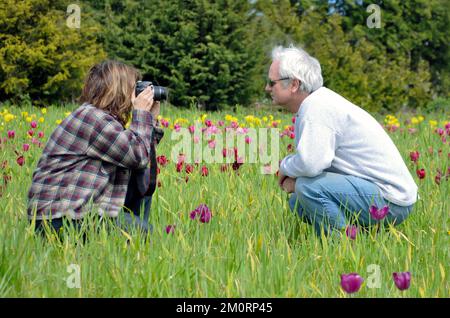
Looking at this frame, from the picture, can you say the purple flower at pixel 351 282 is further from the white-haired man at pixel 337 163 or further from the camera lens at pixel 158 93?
the camera lens at pixel 158 93

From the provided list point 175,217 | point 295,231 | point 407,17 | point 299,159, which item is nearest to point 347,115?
point 299,159

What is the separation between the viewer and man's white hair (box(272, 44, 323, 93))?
11.3 feet

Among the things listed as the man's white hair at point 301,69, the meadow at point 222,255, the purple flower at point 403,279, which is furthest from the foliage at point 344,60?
the purple flower at point 403,279

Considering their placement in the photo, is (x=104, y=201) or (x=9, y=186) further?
(x=9, y=186)

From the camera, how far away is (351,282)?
2.22 m

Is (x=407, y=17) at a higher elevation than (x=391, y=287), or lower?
higher

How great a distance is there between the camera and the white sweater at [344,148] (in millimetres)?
3232

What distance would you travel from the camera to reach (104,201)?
3141mm

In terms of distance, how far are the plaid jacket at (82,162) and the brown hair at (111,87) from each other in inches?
3.6

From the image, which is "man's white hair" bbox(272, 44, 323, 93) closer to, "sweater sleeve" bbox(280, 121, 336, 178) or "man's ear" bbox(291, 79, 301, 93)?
"man's ear" bbox(291, 79, 301, 93)

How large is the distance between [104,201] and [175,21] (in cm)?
1047

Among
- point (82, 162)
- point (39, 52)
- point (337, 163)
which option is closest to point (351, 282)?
point (337, 163)

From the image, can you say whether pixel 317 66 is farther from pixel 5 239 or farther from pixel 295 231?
pixel 5 239

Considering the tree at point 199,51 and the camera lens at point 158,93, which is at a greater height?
the tree at point 199,51
